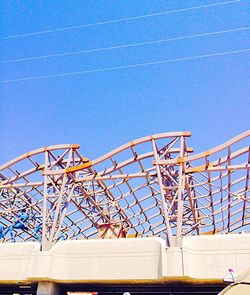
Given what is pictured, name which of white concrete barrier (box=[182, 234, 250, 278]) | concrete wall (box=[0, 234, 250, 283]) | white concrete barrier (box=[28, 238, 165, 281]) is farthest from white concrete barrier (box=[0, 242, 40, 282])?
white concrete barrier (box=[182, 234, 250, 278])

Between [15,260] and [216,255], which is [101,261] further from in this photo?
[216,255]

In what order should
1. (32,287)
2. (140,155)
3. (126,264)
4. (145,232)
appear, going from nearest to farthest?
1. (126,264)
2. (32,287)
3. (140,155)
4. (145,232)

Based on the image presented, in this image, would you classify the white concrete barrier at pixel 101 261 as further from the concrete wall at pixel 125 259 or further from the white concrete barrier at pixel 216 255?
the white concrete barrier at pixel 216 255

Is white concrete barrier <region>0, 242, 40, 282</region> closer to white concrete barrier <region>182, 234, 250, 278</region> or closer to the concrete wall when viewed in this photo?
the concrete wall

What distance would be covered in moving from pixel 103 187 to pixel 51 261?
27.8ft

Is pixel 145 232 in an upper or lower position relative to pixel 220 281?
upper

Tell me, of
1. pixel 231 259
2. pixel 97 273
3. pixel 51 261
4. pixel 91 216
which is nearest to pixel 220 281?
pixel 231 259

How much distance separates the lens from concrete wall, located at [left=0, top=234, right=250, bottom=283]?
13641 mm

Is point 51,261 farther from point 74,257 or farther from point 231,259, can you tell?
point 231,259

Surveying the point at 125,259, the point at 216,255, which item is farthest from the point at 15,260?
the point at 216,255

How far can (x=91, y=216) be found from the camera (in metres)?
26.4

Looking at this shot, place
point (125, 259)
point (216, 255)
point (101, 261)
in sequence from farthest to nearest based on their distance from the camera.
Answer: point (101, 261) < point (125, 259) < point (216, 255)

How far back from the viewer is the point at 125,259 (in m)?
14.7

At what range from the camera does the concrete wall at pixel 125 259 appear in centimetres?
1364
